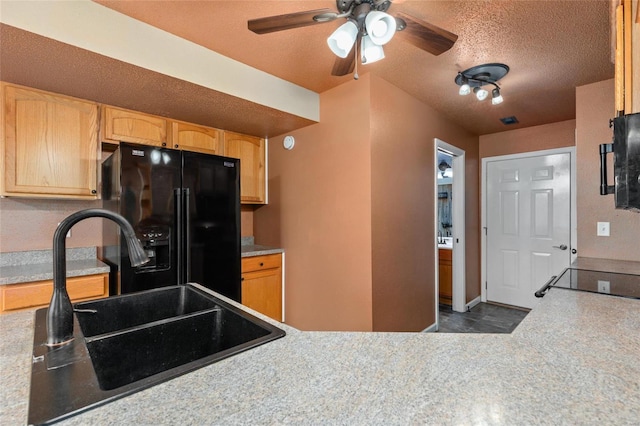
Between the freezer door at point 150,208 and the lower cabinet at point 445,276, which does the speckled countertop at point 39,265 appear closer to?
the freezer door at point 150,208

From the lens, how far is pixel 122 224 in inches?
32.8

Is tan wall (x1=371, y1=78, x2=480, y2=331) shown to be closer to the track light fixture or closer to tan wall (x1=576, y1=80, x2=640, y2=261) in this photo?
the track light fixture

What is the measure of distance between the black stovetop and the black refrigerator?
2.20 meters

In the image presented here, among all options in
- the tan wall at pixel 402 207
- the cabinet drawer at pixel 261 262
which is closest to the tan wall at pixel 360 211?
the tan wall at pixel 402 207

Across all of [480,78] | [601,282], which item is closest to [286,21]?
[480,78]

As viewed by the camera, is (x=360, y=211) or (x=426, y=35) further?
(x=360, y=211)

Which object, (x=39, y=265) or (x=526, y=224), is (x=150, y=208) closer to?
(x=39, y=265)

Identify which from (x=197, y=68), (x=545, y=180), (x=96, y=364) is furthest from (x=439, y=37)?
(x=545, y=180)

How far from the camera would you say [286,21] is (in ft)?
4.44

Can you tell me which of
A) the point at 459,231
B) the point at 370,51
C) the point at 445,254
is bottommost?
the point at 445,254

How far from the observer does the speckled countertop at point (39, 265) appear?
182cm

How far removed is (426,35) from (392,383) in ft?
4.88

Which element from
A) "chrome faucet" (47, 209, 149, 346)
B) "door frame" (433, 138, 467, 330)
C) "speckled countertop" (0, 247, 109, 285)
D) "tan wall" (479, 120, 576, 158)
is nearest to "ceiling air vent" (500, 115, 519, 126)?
"tan wall" (479, 120, 576, 158)

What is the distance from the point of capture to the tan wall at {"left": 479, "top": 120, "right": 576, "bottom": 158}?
3.39 meters
